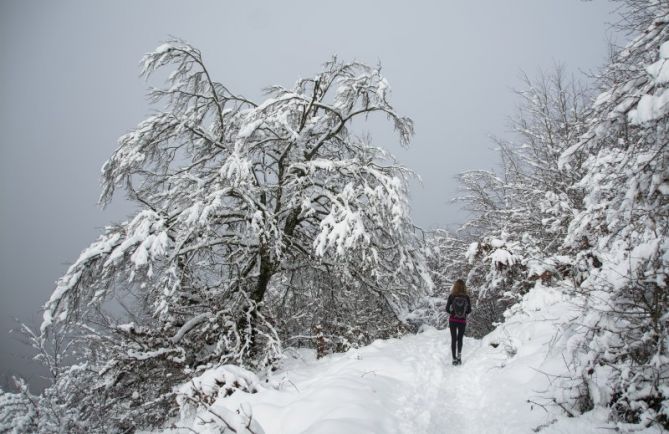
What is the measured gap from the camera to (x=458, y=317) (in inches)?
267

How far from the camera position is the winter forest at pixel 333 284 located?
263cm

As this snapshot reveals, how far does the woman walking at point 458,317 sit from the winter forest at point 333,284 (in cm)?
32

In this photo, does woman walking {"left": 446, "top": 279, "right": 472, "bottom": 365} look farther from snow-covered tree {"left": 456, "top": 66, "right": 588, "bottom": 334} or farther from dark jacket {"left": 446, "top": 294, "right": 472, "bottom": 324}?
snow-covered tree {"left": 456, "top": 66, "right": 588, "bottom": 334}

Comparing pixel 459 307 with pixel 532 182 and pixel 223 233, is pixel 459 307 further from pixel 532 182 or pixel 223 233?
pixel 532 182

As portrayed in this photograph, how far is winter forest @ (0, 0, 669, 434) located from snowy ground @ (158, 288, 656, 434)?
0.04 meters

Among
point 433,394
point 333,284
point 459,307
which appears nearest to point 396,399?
point 433,394

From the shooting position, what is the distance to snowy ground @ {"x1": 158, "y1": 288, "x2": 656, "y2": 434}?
3.33m

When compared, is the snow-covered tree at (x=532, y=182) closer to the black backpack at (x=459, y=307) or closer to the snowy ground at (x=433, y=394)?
the black backpack at (x=459, y=307)

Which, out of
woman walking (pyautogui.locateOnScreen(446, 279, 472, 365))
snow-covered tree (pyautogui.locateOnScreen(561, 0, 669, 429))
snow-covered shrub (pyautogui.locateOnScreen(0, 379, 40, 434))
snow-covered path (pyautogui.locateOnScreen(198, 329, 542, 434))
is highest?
snow-covered tree (pyautogui.locateOnScreen(561, 0, 669, 429))

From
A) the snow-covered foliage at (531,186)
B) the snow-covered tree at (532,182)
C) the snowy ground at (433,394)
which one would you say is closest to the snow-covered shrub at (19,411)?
the snowy ground at (433,394)

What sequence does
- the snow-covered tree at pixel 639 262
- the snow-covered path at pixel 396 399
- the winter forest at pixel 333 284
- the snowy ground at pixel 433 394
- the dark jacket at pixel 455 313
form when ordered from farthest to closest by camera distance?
the dark jacket at pixel 455 313 → the snow-covered path at pixel 396 399 → the snowy ground at pixel 433 394 → the winter forest at pixel 333 284 → the snow-covered tree at pixel 639 262

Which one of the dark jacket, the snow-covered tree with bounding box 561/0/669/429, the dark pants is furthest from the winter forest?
the dark jacket

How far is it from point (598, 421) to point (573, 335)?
2.21ft

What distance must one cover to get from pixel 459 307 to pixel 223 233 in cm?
522
